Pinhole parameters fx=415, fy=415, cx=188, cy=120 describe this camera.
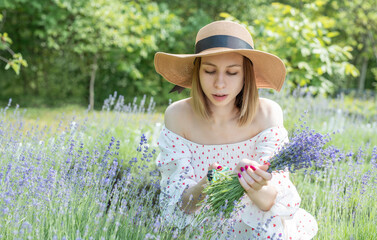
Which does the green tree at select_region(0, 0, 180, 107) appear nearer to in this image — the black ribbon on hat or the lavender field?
the lavender field

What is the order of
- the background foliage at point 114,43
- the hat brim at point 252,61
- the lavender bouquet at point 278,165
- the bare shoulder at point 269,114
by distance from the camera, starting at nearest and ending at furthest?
the lavender bouquet at point 278,165
the hat brim at point 252,61
the bare shoulder at point 269,114
the background foliage at point 114,43

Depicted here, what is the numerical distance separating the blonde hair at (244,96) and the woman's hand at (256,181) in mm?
548

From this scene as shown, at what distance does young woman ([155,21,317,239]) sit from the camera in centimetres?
222

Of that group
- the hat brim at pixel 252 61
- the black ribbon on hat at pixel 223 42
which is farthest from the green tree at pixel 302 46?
the black ribbon on hat at pixel 223 42

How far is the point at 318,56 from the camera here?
6066mm

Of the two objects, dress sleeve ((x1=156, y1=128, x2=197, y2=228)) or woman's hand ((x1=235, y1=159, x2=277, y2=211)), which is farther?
dress sleeve ((x1=156, y1=128, x2=197, y2=228))

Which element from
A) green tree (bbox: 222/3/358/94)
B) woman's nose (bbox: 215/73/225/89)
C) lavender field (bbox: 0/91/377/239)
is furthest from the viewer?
green tree (bbox: 222/3/358/94)

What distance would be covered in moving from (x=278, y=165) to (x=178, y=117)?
86cm

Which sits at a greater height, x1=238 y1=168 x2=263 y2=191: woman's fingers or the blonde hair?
the blonde hair

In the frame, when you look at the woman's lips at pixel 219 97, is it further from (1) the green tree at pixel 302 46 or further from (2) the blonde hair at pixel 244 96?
(1) the green tree at pixel 302 46

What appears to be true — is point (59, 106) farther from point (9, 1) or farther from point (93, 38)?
point (9, 1)

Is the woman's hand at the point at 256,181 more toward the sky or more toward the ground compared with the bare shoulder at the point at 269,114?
more toward the ground

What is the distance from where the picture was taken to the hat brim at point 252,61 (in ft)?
7.91

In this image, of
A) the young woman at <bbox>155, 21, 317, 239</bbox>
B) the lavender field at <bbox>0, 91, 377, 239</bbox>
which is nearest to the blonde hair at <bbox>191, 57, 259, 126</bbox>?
the young woman at <bbox>155, 21, 317, 239</bbox>
